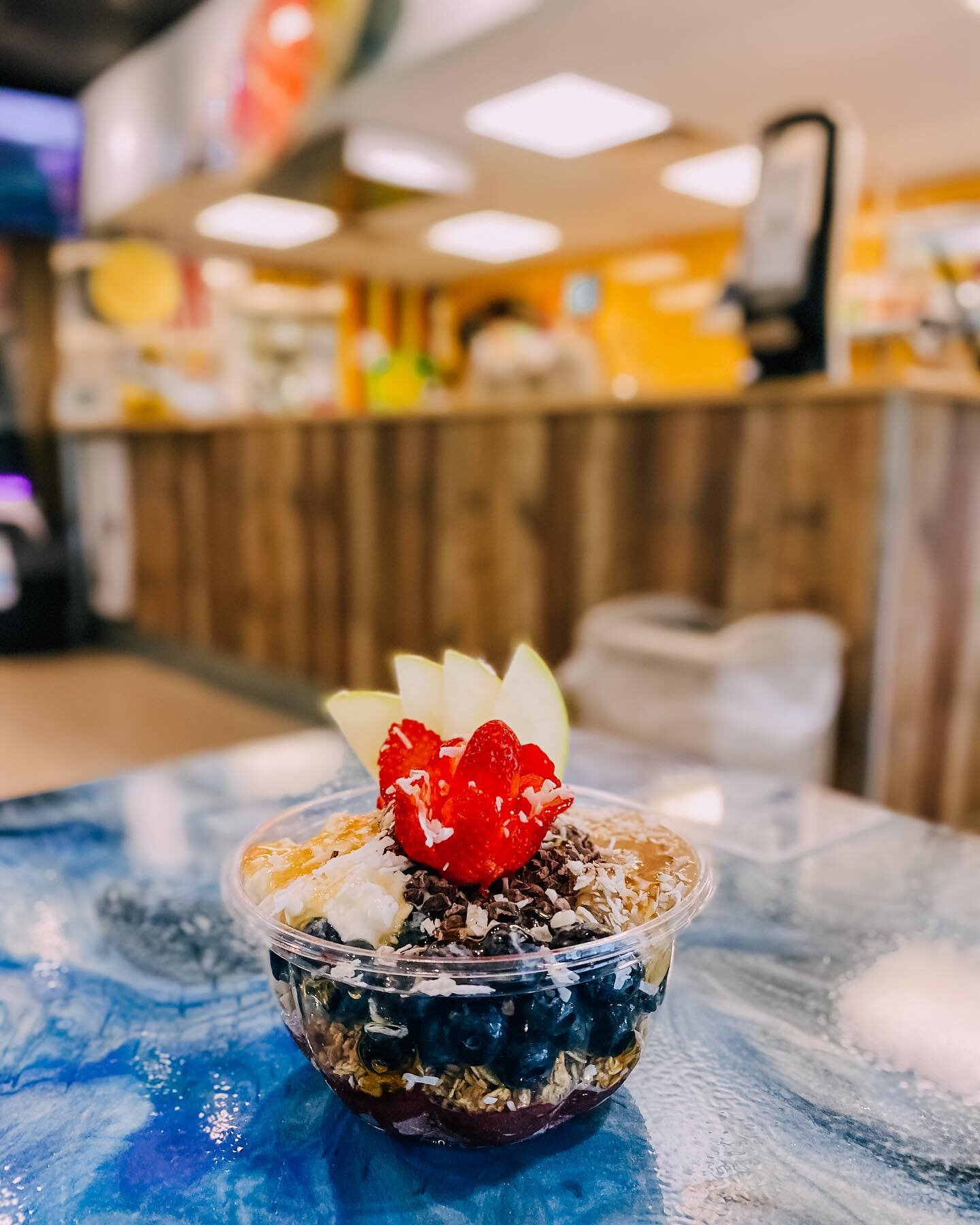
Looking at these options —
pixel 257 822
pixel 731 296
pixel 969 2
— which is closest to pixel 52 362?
pixel 731 296

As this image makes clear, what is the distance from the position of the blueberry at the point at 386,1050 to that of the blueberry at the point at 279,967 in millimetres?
74

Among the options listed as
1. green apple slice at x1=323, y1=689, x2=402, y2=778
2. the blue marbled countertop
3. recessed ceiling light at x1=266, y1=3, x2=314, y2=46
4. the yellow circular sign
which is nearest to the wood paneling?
the blue marbled countertop

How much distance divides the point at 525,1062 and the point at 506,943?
0.06 metres

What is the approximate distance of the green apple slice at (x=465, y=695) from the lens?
2.20ft

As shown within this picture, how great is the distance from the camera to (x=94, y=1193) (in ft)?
1.69

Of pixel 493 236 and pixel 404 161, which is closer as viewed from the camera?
pixel 404 161

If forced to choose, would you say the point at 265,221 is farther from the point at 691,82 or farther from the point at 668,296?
the point at 691,82

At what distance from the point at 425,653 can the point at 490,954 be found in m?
3.29

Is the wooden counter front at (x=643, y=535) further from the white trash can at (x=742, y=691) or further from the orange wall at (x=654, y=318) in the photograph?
the orange wall at (x=654, y=318)

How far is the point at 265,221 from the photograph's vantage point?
6.78 metres

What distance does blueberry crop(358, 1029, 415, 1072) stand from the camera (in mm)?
515

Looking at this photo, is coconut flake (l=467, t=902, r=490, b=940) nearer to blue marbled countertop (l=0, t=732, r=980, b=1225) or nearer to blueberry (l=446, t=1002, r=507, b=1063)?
blueberry (l=446, t=1002, r=507, b=1063)

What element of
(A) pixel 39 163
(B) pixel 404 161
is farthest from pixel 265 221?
(B) pixel 404 161

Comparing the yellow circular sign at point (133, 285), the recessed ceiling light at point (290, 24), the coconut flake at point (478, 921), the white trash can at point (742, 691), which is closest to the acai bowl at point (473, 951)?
the coconut flake at point (478, 921)
